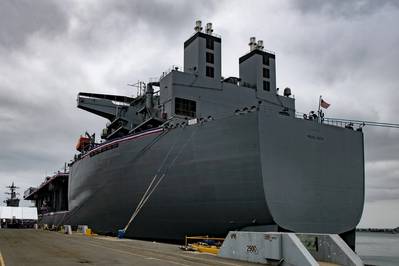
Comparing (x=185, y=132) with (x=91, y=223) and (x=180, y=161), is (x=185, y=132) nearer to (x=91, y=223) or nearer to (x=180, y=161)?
(x=180, y=161)

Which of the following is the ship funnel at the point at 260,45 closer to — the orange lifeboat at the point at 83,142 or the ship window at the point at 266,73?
the ship window at the point at 266,73

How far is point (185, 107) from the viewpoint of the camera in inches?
1296

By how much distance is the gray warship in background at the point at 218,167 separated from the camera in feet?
78.3

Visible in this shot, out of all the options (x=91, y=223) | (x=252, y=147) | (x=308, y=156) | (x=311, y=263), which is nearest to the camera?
(x=311, y=263)

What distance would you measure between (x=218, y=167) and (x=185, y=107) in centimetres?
926

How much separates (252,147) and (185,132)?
17.3 ft

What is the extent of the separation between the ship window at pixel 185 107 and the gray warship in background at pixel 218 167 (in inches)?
3.2

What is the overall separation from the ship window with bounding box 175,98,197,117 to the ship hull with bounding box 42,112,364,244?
13.3 feet

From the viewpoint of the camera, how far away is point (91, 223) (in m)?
38.7

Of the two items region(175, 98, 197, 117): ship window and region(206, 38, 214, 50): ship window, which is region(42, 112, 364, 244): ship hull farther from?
region(206, 38, 214, 50): ship window

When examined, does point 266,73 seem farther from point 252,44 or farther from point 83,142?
point 83,142

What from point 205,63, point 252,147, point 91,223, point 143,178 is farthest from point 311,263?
point 91,223

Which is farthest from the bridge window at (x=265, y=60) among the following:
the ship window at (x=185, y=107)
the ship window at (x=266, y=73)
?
the ship window at (x=185, y=107)

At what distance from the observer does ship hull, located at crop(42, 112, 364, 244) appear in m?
23.7
